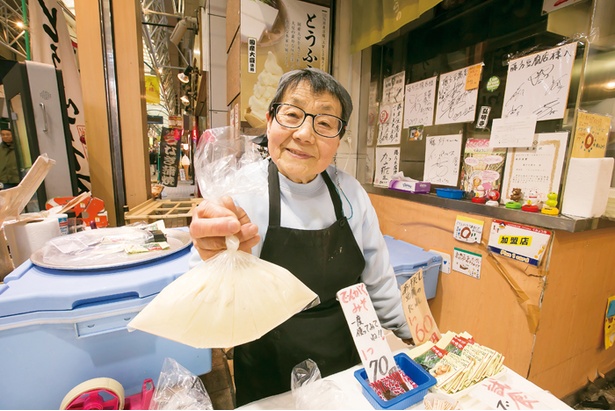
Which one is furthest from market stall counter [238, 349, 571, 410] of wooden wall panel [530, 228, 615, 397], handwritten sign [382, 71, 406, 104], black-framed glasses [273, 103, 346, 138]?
handwritten sign [382, 71, 406, 104]

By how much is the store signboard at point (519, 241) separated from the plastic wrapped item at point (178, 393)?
161cm

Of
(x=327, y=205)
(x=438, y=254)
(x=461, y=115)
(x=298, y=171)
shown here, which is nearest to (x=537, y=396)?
(x=327, y=205)

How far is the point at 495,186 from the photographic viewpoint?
171cm

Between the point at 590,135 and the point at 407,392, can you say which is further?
the point at 590,135

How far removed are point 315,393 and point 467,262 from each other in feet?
4.79

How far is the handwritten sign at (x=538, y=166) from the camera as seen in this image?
1.40m

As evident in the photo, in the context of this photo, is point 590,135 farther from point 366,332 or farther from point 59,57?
point 59,57

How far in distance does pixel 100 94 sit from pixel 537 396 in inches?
121

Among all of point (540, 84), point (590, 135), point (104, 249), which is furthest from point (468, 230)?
point (104, 249)

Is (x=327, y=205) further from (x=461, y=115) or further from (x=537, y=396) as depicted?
(x=461, y=115)

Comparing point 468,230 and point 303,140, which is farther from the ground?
point 303,140

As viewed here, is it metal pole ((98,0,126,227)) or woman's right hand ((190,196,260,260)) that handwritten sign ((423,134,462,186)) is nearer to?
woman's right hand ((190,196,260,260))

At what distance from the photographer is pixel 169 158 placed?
3.90m

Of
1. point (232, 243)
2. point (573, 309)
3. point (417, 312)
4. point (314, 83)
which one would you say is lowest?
point (573, 309)
